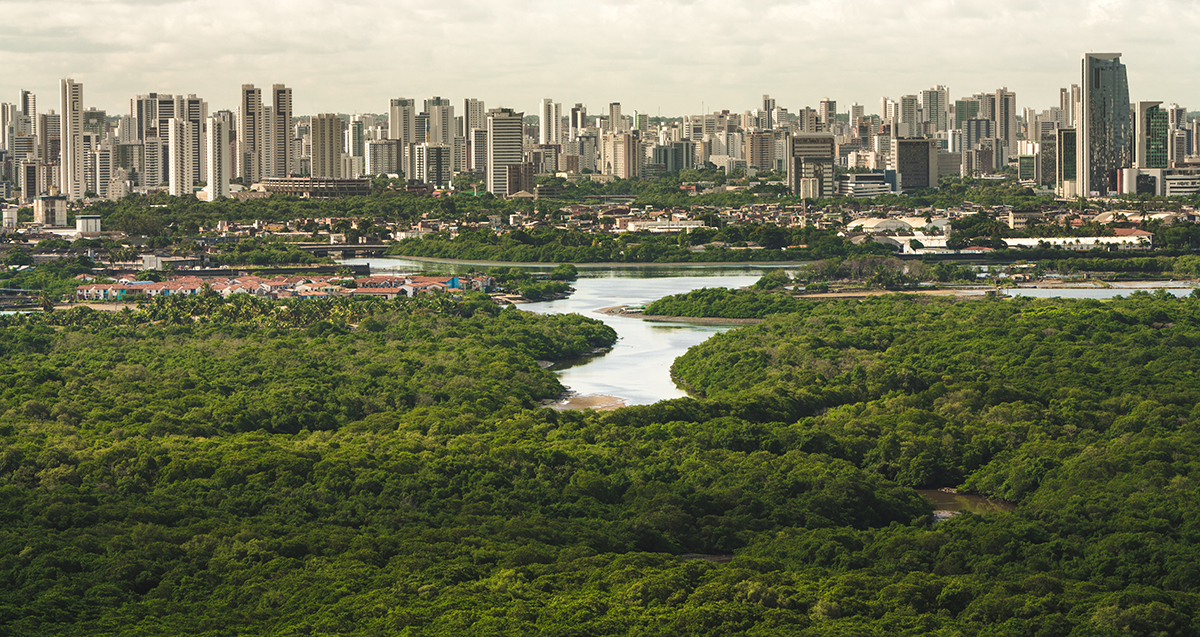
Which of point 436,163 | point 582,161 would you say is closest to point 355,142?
point 582,161

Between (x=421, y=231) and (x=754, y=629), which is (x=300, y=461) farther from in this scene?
(x=421, y=231)

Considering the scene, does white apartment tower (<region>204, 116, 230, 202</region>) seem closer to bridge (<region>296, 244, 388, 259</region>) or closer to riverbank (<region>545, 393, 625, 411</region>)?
bridge (<region>296, 244, 388, 259</region>)

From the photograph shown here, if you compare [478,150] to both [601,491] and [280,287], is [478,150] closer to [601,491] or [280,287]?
[280,287]

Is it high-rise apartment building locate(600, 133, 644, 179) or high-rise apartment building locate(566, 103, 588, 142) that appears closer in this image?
high-rise apartment building locate(600, 133, 644, 179)

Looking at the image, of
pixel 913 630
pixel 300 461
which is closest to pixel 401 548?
pixel 300 461

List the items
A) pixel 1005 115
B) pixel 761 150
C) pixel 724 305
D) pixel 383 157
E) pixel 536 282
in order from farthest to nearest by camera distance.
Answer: pixel 1005 115
pixel 761 150
pixel 383 157
pixel 536 282
pixel 724 305

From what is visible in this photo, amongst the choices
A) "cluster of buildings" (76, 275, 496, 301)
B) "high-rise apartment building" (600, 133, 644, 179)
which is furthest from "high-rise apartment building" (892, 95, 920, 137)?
"cluster of buildings" (76, 275, 496, 301)
